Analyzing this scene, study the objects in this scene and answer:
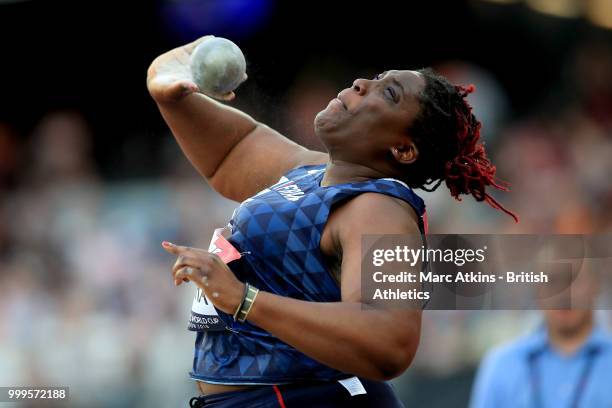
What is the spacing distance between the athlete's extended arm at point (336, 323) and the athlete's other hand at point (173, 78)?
1.03 meters

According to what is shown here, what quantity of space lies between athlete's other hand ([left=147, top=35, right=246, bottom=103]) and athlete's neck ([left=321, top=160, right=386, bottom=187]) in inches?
23.4

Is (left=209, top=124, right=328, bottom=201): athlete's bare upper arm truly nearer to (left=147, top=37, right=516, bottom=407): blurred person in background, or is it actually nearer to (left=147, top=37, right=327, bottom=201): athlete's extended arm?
(left=147, top=37, right=327, bottom=201): athlete's extended arm

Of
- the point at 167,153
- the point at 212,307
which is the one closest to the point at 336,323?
the point at 212,307

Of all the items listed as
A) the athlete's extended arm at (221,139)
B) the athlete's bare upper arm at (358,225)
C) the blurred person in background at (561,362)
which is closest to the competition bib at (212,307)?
the athlete's bare upper arm at (358,225)

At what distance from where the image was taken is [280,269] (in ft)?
11.7

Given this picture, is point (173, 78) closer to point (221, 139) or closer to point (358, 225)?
point (221, 139)

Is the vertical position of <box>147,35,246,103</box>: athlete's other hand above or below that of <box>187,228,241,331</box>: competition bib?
above

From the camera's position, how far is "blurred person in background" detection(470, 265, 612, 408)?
5.38 m

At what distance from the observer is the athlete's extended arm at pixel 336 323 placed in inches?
122

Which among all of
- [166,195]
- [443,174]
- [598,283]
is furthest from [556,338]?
[166,195]

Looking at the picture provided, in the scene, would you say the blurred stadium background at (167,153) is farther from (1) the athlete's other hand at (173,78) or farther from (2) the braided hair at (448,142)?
(2) the braided hair at (448,142)

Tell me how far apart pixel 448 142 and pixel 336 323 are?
37.8 inches

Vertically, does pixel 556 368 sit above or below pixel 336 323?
below

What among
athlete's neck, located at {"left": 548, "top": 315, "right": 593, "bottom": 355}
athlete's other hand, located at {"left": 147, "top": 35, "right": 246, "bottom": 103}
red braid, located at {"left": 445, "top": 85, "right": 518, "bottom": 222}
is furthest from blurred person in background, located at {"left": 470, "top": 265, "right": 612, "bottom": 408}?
athlete's other hand, located at {"left": 147, "top": 35, "right": 246, "bottom": 103}
